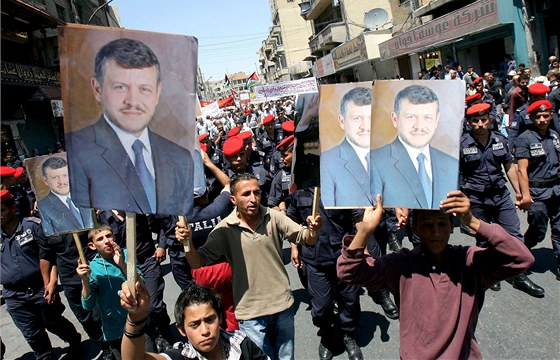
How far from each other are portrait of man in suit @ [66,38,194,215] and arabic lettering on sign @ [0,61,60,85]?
694 inches

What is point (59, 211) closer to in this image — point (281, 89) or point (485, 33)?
point (281, 89)

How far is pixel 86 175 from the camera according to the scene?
6.60 feet

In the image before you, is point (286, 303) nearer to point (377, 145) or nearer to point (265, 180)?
point (377, 145)

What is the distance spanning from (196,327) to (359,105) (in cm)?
149

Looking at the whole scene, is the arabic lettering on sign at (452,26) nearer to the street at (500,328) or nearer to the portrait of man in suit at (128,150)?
the street at (500,328)

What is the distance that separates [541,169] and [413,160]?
3.07 m

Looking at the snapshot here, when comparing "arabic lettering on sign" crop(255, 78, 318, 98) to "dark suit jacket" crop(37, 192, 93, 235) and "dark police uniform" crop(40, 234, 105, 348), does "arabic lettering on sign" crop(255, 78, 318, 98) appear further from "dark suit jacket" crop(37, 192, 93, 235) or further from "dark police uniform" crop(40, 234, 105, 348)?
"dark suit jacket" crop(37, 192, 93, 235)

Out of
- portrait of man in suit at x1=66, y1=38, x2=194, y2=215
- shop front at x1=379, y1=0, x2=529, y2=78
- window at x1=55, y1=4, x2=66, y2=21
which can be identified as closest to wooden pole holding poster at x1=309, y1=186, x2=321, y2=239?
portrait of man in suit at x1=66, y1=38, x2=194, y2=215

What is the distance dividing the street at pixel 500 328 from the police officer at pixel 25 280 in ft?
2.09

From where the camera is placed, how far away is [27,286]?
4320 millimetres

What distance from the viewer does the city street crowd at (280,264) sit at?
7.03 feet

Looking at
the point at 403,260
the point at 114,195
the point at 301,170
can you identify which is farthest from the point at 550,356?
the point at 114,195

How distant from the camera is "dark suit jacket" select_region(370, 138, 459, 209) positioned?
Result: 2.14 m

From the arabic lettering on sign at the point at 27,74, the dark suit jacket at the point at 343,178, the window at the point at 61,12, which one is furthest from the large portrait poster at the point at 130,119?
the window at the point at 61,12
